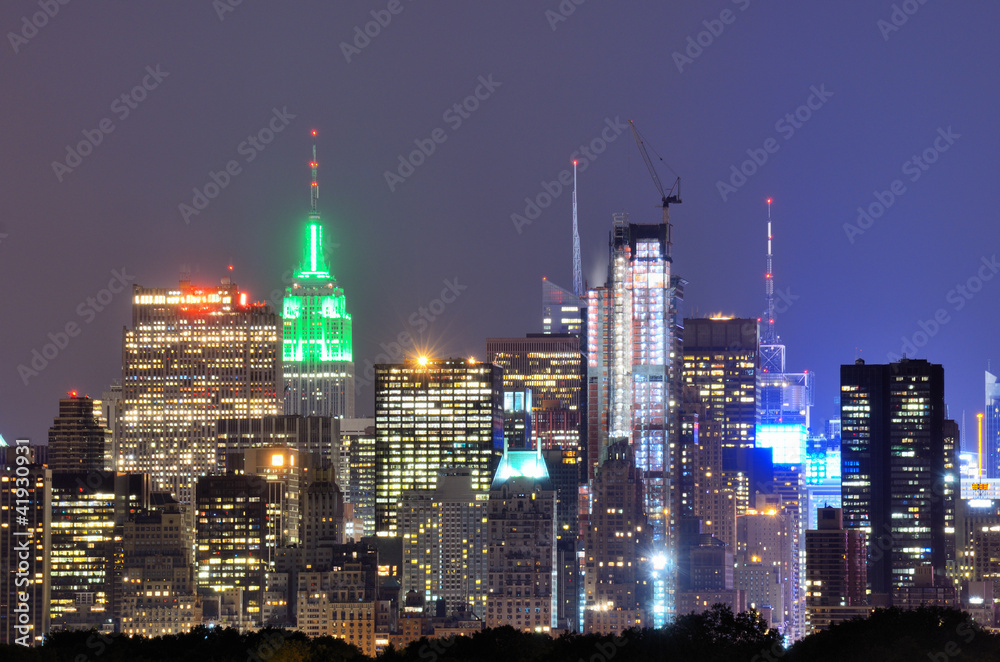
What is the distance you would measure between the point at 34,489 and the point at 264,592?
21952 millimetres

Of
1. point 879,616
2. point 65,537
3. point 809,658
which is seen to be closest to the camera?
point 809,658

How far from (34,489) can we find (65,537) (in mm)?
8718

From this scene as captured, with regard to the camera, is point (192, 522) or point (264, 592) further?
point (192, 522)

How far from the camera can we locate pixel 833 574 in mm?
195750

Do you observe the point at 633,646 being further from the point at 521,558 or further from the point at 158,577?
the point at 521,558

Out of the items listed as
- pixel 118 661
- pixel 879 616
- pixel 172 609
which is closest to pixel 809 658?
pixel 879 616

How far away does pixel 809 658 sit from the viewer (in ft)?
301

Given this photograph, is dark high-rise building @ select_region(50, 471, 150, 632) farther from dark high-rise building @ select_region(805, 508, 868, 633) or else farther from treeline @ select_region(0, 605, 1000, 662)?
treeline @ select_region(0, 605, 1000, 662)

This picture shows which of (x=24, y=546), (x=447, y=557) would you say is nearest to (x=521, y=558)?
(x=447, y=557)

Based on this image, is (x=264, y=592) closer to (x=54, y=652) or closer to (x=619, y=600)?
(x=619, y=600)

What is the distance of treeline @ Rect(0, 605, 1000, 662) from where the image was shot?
297ft

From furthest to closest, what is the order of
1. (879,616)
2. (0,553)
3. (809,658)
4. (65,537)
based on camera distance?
1. (65,537)
2. (0,553)
3. (879,616)
4. (809,658)

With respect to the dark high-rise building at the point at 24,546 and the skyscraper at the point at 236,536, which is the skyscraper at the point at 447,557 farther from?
the dark high-rise building at the point at 24,546

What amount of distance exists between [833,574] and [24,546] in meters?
74.3
